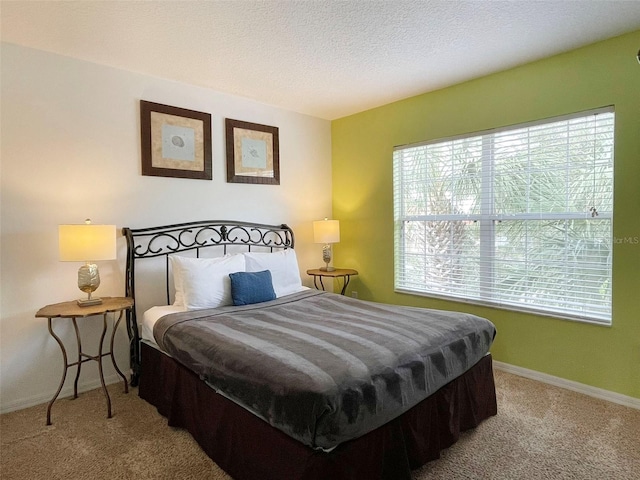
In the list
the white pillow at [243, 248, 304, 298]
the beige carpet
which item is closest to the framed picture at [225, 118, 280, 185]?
the white pillow at [243, 248, 304, 298]

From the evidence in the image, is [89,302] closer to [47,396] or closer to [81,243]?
[81,243]

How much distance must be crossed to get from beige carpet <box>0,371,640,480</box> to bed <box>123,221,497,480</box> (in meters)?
0.10

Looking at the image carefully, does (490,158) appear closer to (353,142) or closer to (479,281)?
(479,281)

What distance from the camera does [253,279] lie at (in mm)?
3025

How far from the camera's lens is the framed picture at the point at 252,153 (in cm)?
369

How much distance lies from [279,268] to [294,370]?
1.78m

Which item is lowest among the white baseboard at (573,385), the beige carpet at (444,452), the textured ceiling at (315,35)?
the beige carpet at (444,452)

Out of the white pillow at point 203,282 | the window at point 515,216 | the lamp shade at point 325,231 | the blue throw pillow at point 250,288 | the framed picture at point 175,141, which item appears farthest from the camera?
the lamp shade at point 325,231

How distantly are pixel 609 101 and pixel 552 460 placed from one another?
2.33 meters

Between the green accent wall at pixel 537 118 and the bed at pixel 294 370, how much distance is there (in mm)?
860

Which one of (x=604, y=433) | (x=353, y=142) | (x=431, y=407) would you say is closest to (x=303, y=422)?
(x=431, y=407)

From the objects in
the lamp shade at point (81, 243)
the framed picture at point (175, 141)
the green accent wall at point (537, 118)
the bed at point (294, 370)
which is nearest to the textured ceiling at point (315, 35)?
the green accent wall at point (537, 118)

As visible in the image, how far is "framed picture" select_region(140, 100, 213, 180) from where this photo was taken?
316cm

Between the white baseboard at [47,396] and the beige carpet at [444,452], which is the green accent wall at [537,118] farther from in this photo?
the white baseboard at [47,396]
